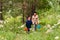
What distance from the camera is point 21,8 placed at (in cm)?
2469

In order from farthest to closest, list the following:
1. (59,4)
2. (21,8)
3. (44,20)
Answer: (59,4) < (21,8) < (44,20)

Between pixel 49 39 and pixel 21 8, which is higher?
pixel 49 39

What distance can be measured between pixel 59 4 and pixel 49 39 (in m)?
14.8

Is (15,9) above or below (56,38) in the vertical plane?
below

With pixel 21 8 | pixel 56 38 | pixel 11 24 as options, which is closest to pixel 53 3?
pixel 21 8

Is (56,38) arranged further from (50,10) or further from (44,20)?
(50,10)

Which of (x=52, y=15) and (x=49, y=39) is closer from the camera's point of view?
(x=49, y=39)

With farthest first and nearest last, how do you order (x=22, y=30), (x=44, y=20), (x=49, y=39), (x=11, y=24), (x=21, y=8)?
(x=21, y=8) → (x=44, y=20) → (x=11, y=24) → (x=22, y=30) → (x=49, y=39)

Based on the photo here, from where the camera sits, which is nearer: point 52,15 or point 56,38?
point 56,38

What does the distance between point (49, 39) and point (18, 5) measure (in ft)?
41.4

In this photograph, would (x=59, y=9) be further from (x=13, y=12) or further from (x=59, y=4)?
(x=13, y=12)

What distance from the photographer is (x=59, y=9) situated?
82.7 ft

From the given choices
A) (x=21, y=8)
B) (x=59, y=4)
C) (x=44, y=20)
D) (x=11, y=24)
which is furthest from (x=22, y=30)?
(x=59, y=4)

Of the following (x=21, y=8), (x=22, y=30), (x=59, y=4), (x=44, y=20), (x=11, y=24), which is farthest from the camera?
(x=59, y=4)
